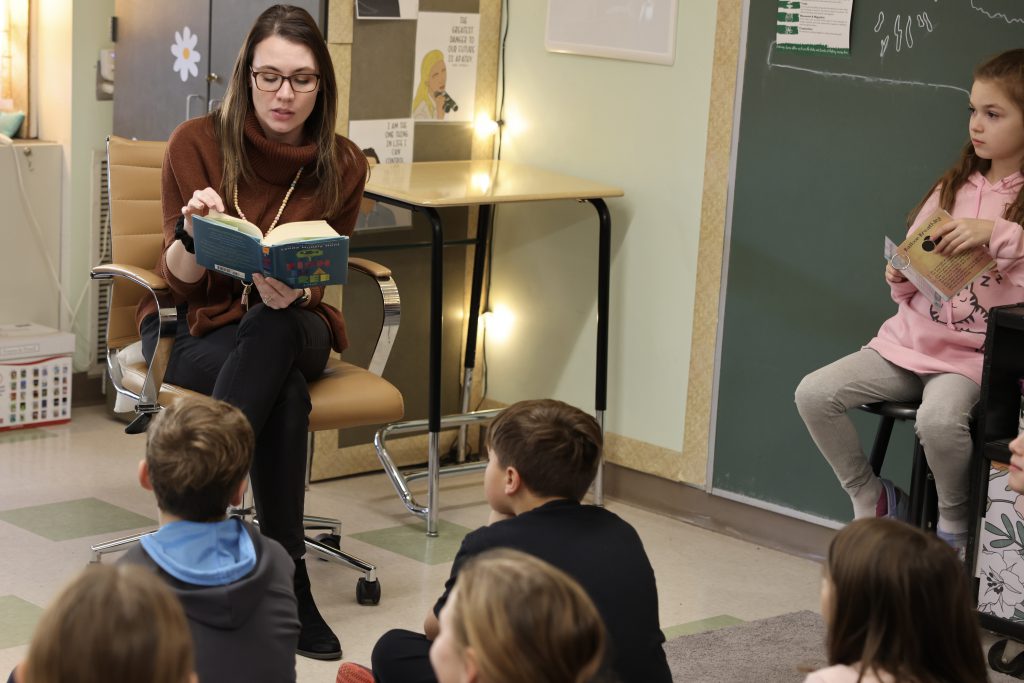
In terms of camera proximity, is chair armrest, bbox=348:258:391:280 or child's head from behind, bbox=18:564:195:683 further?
chair armrest, bbox=348:258:391:280

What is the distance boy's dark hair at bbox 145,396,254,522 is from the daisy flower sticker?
2291 mm

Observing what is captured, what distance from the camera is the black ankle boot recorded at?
279 centimetres

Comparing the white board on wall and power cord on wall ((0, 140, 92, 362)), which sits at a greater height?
the white board on wall

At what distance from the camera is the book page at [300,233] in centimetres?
275

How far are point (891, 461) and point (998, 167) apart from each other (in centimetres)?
82

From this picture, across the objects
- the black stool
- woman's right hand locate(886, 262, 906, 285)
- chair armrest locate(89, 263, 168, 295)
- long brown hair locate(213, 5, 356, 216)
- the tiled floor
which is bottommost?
the tiled floor

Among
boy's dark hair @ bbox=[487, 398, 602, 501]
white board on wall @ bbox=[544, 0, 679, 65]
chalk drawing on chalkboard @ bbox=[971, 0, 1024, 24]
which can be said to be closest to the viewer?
boy's dark hair @ bbox=[487, 398, 602, 501]

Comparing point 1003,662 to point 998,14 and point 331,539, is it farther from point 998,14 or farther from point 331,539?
point 331,539

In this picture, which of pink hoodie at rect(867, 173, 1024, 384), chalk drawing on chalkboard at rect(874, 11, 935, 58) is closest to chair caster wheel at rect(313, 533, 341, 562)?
pink hoodie at rect(867, 173, 1024, 384)

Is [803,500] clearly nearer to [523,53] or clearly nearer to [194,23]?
[523,53]

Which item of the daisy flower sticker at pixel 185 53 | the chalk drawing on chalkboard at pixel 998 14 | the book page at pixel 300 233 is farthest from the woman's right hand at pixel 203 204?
the chalk drawing on chalkboard at pixel 998 14

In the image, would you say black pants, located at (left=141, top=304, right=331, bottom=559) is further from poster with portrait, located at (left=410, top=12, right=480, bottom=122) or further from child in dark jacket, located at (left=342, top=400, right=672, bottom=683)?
poster with portrait, located at (left=410, top=12, right=480, bottom=122)

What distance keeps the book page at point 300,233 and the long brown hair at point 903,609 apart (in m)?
1.49

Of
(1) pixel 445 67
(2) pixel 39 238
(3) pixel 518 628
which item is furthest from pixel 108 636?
(2) pixel 39 238
